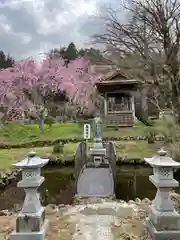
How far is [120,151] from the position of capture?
1739 cm

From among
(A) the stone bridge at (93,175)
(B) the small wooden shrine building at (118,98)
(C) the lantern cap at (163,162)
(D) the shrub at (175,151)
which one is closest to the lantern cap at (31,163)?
(C) the lantern cap at (163,162)

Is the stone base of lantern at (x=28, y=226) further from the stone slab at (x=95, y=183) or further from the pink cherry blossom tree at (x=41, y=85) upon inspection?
the pink cherry blossom tree at (x=41, y=85)

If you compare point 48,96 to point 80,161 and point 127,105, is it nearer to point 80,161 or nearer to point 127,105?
point 127,105

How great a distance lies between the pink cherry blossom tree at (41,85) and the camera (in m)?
27.2

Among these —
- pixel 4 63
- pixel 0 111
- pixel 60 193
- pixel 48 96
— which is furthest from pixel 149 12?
pixel 4 63

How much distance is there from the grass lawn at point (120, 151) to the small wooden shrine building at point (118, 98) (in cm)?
561

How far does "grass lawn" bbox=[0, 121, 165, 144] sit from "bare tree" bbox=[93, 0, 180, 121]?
22.4 feet

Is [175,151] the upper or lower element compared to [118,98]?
lower

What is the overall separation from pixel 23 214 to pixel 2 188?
276 inches

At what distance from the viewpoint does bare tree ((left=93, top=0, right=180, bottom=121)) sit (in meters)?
13.4

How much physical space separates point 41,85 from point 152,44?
14.7m

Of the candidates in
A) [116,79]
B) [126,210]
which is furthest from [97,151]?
[116,79]

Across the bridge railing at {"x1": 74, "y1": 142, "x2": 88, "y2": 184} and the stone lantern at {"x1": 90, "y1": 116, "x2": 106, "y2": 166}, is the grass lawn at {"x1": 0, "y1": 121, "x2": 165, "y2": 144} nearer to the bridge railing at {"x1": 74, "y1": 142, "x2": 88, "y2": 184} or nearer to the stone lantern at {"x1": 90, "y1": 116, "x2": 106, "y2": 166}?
the stone lantern at {"x1": 90, "y1": 116, "x2": 106, "y2": 166}

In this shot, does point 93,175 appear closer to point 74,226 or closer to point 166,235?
point 74,226
